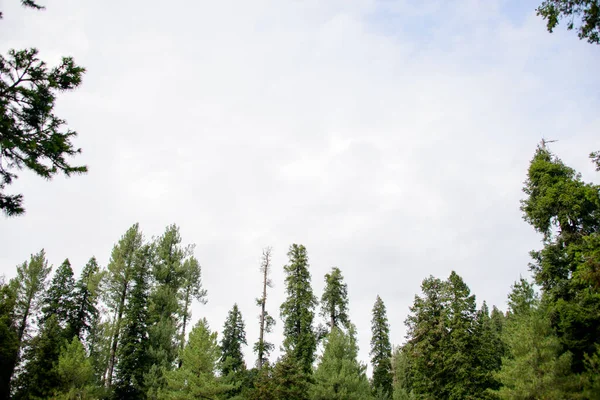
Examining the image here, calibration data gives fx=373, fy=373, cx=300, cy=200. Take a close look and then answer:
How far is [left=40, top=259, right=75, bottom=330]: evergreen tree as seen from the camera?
33188mm

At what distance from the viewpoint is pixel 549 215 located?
21297 mm

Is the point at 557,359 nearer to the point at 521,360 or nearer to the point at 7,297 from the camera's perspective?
the point at 521,360

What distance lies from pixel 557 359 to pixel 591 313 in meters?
2.97

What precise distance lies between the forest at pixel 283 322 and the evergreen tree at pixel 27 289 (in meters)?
0.09

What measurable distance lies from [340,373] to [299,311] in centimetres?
1125

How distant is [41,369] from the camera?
2467cm

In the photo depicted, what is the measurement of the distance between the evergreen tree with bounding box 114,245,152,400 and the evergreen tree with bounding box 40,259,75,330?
7077mm

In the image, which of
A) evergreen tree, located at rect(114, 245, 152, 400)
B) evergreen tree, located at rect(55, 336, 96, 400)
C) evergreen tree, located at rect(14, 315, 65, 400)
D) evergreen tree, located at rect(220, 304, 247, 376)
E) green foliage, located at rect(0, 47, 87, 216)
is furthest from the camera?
evergreen tree, located at rect(220, 304, 247, 376)

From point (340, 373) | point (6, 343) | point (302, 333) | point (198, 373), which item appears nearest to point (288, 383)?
point (340, 373)

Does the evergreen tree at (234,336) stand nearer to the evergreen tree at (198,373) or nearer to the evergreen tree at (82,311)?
the evergreen tree at (82,311)

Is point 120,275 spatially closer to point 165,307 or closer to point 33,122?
point 165,307

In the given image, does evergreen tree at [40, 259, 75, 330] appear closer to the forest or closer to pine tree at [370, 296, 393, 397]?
the forest

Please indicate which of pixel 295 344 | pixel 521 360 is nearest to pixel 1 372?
pixel 295 344

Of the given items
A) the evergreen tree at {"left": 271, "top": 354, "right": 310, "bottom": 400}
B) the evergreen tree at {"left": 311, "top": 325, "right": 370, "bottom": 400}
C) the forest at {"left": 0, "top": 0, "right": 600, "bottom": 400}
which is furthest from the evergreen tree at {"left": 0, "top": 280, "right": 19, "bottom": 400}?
the evergreen tree at {"left": 311, "top": 325, "right": 370, "bottom": 400}
